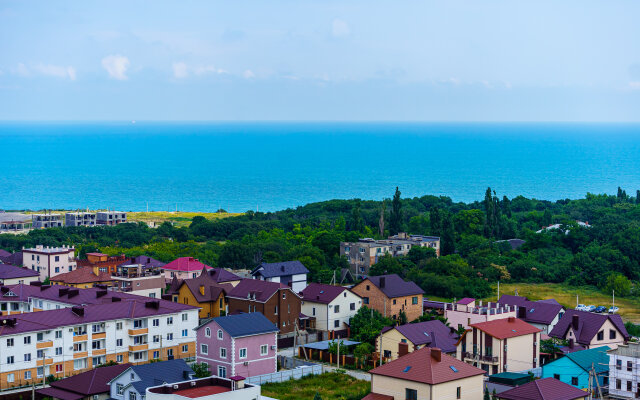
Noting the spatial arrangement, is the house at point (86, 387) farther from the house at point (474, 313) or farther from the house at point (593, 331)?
the house at point (593, 331)

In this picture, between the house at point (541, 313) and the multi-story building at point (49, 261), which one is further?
the multi-story building at point (49, 261)

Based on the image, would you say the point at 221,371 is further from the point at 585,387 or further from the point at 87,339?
the point at 585,387

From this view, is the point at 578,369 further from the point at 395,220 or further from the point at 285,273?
the point at 395,220

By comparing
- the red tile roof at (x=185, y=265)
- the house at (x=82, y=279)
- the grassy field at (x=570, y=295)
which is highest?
the red tile roof at (x=185, y=265)

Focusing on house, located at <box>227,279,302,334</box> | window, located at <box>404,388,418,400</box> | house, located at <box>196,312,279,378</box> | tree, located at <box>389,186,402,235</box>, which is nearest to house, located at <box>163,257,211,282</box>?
house, located at <box>227,279,302,334</box>

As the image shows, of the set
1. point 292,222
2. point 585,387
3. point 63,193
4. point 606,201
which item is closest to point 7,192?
point 63,193

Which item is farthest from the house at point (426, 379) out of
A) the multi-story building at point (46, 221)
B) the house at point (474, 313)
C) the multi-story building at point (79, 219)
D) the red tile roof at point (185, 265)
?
the multi-story building at point (79, 219)

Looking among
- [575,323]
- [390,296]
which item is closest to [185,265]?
[390,296]

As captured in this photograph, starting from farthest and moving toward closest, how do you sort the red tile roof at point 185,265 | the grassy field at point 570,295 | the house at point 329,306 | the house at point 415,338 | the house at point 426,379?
the red tile roof at point 185,265
the grassy field at point 570,295
the house at point 329,306
the house at point 415,338
the house at point 426,379
